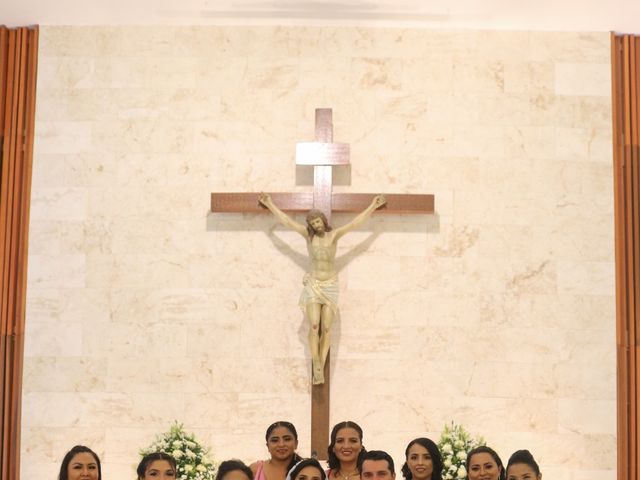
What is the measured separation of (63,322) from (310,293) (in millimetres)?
2126

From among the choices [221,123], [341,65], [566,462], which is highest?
[341,65]

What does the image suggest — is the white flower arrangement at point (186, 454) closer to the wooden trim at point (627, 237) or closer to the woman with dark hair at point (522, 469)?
the woman with dark hair at point (522, 469)

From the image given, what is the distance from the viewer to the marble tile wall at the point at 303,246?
319 inches

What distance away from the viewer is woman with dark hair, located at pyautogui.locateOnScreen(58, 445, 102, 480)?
4.91m

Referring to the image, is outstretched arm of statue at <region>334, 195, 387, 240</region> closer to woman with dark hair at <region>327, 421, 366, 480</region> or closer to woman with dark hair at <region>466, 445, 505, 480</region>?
woman with dark hair at <region>327, 421, 366, 480</region>

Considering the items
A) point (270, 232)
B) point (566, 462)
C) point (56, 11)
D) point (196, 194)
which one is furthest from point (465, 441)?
point (56, 11)

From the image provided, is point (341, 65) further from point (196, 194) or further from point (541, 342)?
point (541, 342)

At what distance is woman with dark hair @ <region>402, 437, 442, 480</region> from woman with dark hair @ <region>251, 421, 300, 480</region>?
33.5 inches

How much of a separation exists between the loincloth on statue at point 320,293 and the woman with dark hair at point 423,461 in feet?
8.17

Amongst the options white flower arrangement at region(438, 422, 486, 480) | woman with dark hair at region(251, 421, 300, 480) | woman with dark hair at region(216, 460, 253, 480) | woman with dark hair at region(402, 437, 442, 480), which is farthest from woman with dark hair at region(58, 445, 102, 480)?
white flower arrangement at region(438, 422, 486, 480)

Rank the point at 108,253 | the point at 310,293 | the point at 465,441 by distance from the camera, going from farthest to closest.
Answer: the point at 108,253
the point at 310,293
the point at 465,441

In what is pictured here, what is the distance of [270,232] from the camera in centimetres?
831

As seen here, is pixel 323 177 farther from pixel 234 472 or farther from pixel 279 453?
pixel 234 472

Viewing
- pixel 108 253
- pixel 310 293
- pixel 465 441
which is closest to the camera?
pixel 465 441
